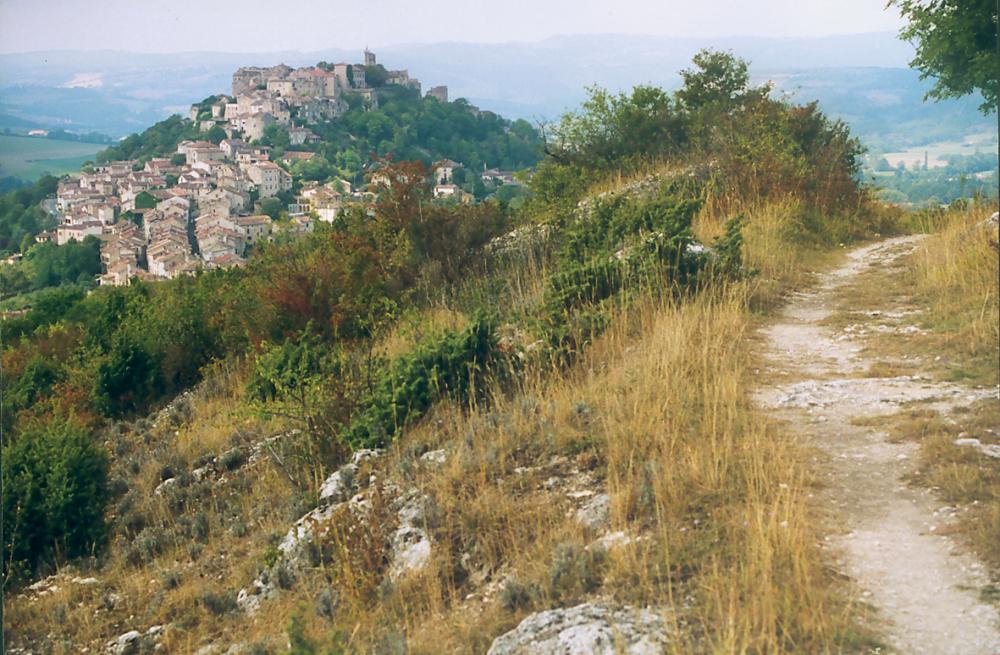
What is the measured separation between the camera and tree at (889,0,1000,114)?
11125 millimetres

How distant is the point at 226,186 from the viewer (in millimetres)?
77688

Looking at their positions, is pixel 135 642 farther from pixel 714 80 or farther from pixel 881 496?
pixel 714 80

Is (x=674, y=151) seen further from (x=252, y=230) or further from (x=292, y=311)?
(x=252, y=230)

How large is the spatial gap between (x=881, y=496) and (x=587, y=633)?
5.30 ft

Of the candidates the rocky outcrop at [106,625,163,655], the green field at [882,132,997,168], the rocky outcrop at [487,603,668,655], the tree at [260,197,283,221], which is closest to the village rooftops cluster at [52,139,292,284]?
the tree at [260,197,283,221]

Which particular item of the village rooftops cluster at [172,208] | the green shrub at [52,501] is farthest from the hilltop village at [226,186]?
the green shrub at [52,501]

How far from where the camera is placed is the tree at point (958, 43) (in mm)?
11125

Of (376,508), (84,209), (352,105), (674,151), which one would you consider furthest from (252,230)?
(352,105)

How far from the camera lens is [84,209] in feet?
190

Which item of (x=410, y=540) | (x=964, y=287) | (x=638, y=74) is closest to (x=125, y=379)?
(x=410, y=540)

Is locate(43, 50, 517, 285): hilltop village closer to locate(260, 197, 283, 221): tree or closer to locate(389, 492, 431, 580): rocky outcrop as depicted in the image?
locate(260, 197, 283, 221): tree

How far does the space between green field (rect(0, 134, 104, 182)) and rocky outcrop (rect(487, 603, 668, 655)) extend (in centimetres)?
584

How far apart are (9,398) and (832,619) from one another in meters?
11.2

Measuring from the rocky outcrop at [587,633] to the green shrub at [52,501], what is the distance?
4.48 metres
